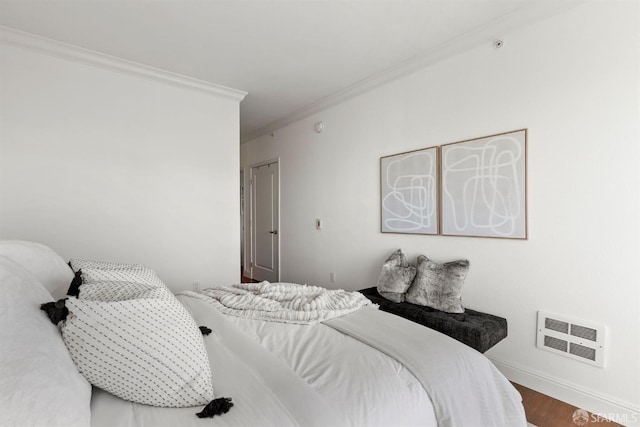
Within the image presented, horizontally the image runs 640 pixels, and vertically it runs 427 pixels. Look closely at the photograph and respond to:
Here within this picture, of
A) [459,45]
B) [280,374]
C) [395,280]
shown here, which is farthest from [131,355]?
[459,45]

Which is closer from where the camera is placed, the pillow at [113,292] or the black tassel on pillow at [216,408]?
the black tassel on pillow at [216,408]

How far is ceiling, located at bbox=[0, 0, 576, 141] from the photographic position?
208cm

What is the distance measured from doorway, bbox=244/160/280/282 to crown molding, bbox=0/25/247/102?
1726 mm

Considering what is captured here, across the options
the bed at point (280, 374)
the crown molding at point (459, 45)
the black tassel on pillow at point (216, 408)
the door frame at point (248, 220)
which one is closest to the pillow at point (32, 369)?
the bed at point (280, 374)

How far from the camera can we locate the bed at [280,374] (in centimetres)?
70

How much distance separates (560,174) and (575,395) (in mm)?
1463

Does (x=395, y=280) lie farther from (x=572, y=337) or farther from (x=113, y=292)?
(x=113, y=292)

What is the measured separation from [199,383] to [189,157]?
2.82 m

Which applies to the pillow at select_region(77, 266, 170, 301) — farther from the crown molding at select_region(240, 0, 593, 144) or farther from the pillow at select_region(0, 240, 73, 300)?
the crown molding at select_region(240, 0, 593, 144)

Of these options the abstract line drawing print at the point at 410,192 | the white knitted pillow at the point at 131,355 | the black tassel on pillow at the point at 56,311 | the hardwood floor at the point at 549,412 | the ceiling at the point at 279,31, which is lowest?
the hardwood floor at the point at 549,412

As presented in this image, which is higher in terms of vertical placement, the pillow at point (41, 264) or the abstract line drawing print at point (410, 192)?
the abstract line drawing print at point (410, 192)

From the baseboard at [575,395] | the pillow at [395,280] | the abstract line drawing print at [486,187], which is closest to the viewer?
the baseboard at [575,395]

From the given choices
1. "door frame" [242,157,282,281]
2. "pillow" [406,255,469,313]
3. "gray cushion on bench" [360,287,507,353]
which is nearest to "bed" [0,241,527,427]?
"gray cushion on bench" [360,287,507,353]

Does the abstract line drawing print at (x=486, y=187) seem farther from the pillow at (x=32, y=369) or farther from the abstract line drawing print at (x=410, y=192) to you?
the pillow at (x=32, y=369)
